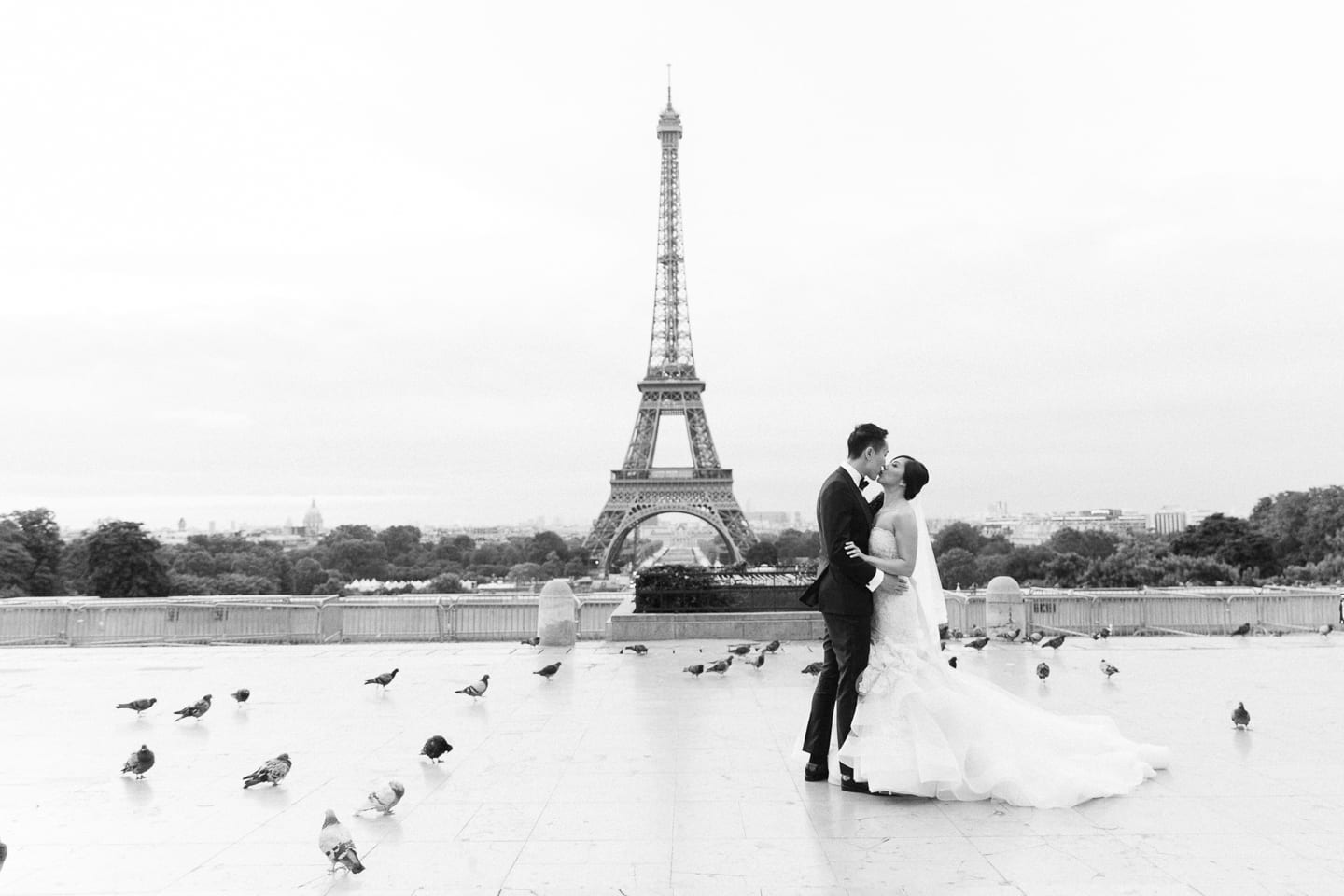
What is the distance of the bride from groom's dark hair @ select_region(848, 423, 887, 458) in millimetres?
210

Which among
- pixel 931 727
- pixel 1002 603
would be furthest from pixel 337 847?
pixel 1002 603

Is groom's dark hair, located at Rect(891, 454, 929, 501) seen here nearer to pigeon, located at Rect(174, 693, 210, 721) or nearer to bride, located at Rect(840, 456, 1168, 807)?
bride, located at Rect(840, 456, 1168, 807)

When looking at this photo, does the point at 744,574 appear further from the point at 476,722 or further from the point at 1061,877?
the point at 1061,877

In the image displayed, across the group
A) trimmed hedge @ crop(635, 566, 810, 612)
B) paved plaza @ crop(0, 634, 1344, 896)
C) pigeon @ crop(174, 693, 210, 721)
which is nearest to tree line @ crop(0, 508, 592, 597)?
trimmed hedge @ crop(635, 566, 810, 612)

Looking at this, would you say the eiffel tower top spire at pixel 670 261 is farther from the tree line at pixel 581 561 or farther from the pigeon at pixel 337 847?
the pigeon at pixel 337 847

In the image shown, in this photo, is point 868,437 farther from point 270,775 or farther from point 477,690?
point 477,690

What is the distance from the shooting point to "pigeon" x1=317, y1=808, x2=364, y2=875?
16.1 feet

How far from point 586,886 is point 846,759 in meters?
2.26

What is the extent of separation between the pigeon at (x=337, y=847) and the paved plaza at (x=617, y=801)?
4.4 inches

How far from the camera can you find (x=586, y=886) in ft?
16.0

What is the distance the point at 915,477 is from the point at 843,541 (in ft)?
2.10

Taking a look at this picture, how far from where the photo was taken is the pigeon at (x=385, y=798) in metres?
5.98

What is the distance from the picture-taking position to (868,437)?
257 inches

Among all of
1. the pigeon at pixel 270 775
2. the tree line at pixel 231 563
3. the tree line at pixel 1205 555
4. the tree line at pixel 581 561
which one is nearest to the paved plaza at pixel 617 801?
the pigeon at pixel 270 775
